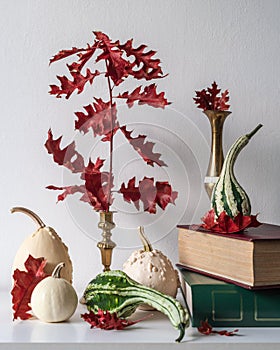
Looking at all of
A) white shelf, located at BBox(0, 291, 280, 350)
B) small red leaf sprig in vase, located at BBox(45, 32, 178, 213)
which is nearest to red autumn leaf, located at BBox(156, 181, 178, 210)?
small red leaf sprig in vase, located at BBox(45, 32, 178, 213)

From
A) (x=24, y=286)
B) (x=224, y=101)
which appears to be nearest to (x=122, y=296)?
(x=24, y=286)

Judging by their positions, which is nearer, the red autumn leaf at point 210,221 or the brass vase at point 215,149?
the red autumn leaf at point 210,221

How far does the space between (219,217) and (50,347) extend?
36 cm

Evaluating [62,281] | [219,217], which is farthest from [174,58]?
[62,281]

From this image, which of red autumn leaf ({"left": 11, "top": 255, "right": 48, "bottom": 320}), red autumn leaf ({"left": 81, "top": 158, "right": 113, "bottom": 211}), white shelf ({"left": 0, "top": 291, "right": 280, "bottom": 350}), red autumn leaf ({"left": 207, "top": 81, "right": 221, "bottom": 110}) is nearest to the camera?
white shelf ({"left": 0, "top": 291, "right": 280, "bottom": 350})

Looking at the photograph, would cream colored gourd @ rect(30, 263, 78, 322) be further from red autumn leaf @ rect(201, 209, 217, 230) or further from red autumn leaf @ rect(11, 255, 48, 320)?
red autumn leaf @ rect(201, 209, 217, 230)

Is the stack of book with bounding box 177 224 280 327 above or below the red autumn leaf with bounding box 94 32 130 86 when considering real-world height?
below

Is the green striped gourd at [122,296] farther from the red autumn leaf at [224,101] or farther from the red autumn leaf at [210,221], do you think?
the red autumn leaf at [224,101]

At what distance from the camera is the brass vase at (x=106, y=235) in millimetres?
1123

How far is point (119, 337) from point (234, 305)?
0.20 meters

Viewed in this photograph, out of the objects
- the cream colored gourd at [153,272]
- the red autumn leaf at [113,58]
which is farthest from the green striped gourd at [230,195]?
the red autumn leaf at [113,58]

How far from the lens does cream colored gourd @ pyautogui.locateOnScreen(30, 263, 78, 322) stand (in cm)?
95

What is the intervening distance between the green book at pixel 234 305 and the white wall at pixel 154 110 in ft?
1.08

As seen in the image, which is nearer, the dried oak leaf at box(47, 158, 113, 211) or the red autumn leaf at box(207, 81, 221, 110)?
the dried oak leaf at box(47, 158, 113, 211)
